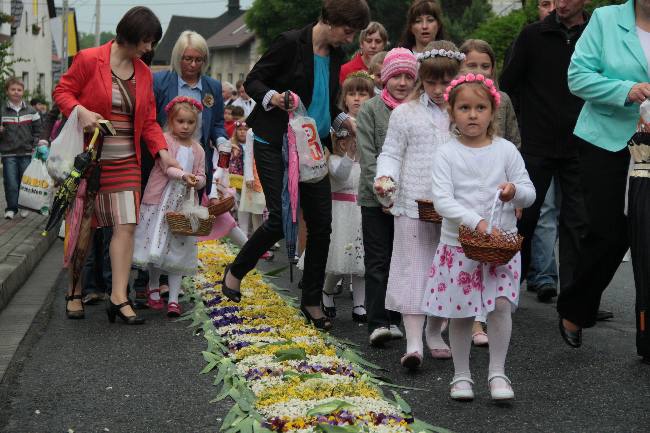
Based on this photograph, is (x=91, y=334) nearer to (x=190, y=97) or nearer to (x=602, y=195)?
(x=190, y=97)

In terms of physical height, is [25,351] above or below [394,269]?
below

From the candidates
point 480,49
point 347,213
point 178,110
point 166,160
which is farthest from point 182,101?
point 480,49

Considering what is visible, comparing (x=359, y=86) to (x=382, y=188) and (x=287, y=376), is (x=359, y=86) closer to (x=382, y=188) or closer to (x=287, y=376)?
(x=382, y=188)

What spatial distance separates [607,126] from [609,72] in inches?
11.3

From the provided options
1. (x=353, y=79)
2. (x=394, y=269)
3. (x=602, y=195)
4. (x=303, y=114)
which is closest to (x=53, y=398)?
(x=394, y=269)

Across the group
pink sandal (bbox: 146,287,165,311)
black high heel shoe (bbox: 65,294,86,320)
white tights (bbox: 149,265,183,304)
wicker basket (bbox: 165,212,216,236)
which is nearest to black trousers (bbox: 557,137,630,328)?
wicker basket (bbox: 165,212,216,236)

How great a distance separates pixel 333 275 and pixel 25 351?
2280mm

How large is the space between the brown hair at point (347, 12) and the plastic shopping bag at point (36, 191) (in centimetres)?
260

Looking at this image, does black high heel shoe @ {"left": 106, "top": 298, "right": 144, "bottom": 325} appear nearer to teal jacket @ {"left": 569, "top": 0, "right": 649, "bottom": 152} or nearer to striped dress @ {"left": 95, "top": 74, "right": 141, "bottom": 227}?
striped dress @ {"left": 95, "top": 74, "right": 141, "bottom": 227}

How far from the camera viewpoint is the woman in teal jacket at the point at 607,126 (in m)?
6.25

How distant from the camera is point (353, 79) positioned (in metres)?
8.32

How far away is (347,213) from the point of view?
328 inches

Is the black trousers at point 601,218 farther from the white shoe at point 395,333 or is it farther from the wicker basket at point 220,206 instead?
the wicker basket at point 220,206

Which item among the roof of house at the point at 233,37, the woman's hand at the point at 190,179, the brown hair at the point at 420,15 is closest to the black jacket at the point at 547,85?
the brown hair at the point at 420,15
